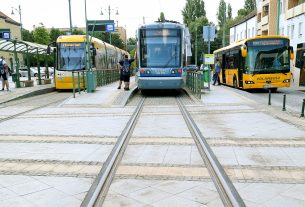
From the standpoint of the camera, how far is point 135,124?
10.1 meters

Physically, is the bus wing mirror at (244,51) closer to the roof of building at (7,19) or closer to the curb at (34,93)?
the curb at (34,93)

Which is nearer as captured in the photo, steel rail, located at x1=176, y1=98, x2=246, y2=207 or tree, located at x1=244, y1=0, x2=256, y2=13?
steel rail, located at x1=176, y1=98, x2=246, y2=207

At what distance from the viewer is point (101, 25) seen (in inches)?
778

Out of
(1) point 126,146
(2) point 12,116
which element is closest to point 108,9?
(2) point 12,116

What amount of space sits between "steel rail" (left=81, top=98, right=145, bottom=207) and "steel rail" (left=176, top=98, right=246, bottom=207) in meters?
1.51

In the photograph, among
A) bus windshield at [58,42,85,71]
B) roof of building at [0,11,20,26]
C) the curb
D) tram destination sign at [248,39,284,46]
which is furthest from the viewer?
roof of building at [0,11,20,26]

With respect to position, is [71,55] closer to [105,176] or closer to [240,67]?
[240,67]

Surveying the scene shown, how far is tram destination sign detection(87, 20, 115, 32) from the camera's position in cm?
1920

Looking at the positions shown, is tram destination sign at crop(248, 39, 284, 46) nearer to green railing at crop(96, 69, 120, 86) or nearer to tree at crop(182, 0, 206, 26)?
green railing at crop(96, 69, 120, 86)

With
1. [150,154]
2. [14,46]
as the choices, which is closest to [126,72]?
[14,46]

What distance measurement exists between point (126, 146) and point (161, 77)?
10065 millimetres

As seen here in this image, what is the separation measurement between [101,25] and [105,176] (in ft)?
50.5

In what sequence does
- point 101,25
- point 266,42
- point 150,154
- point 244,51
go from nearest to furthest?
point 150,154
point 101,25
point 266,42
point 244,51

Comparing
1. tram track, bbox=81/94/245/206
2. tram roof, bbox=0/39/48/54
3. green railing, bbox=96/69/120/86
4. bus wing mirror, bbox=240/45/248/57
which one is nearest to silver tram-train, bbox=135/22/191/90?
bus wing mirror, bbox=240/45/248/57
